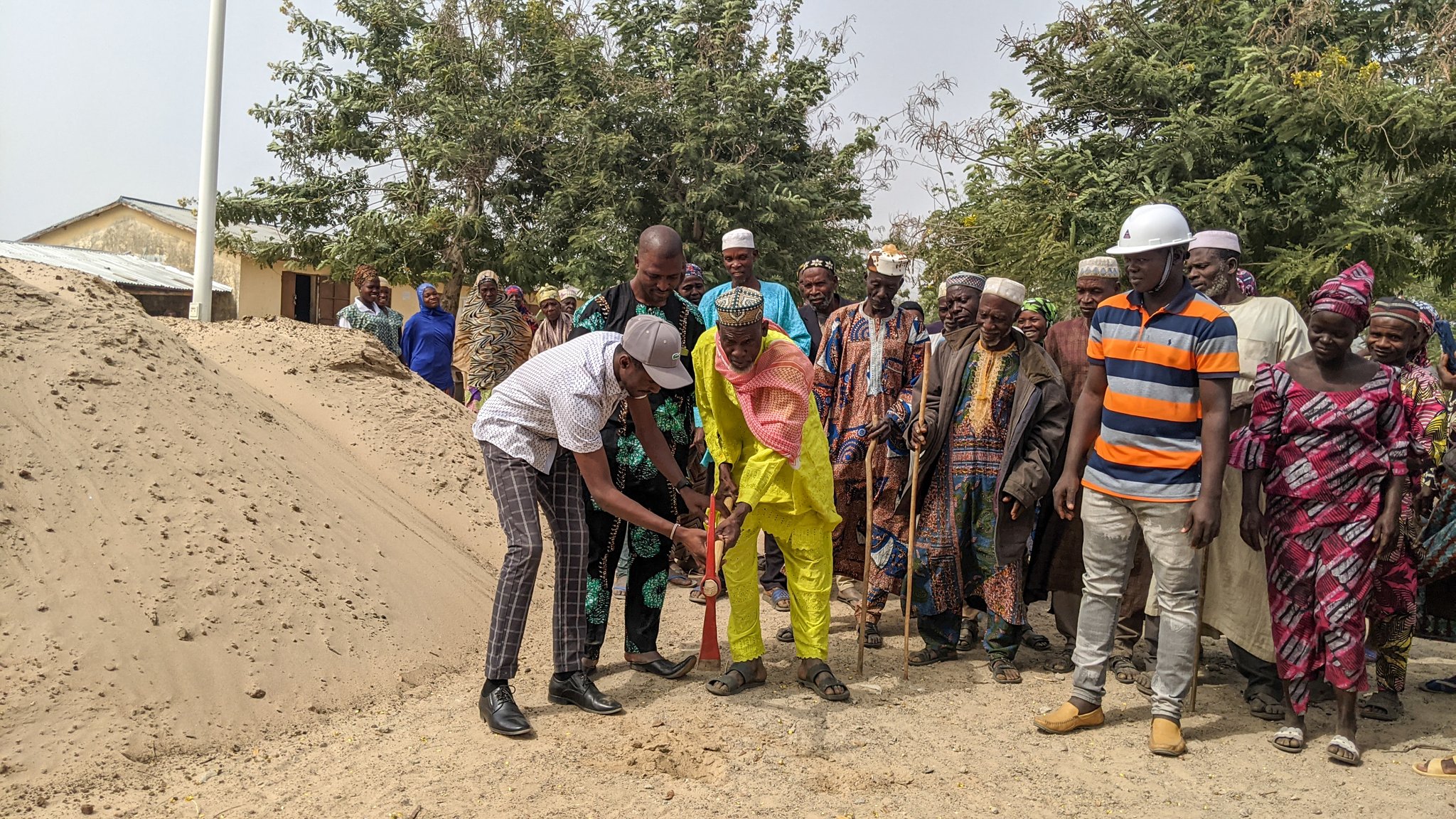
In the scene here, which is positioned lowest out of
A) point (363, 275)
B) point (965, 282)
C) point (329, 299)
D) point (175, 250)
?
point (329, 299)

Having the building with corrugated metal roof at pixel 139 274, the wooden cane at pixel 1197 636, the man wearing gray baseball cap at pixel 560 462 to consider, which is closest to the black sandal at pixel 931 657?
the wooden cane at pixel 1197 636

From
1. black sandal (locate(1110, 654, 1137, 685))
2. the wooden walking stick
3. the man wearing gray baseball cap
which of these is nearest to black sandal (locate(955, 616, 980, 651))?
black sandal (locate(1110, 654, 1137, 685))

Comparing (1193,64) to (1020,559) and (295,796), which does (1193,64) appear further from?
(295,796)

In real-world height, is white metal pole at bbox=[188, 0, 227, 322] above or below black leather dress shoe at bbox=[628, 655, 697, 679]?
above

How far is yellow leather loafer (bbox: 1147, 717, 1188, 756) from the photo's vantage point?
3.77 metres

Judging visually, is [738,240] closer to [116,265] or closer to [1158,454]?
[1158,454]

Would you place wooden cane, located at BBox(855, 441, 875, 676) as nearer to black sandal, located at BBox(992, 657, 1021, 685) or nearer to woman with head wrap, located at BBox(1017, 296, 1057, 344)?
black sandal, located at BBox(992, 657, 1021, 685)

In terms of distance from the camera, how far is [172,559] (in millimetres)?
4047

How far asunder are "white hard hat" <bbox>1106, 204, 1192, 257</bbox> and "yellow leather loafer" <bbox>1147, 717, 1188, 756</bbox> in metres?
1.70

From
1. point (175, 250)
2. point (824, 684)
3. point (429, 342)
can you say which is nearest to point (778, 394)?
point (824, 684)

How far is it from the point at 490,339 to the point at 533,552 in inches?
205

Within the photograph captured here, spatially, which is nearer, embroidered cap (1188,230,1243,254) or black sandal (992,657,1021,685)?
embroidered cap (1188,230,1243,254)

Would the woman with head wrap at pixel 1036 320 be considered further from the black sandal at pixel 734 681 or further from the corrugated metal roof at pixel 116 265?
the corrugated metal roof at pixel 116 265

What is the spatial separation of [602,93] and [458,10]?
2.55m
